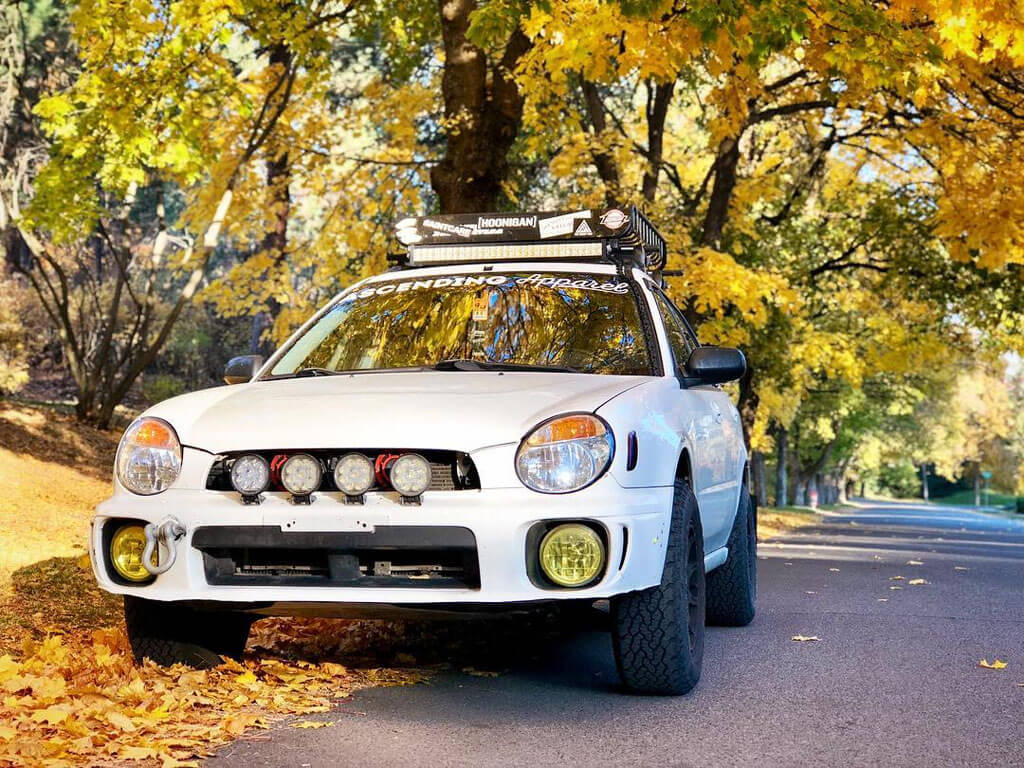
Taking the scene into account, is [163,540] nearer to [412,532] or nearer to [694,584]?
[412,532]

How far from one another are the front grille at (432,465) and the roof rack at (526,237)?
2504mm

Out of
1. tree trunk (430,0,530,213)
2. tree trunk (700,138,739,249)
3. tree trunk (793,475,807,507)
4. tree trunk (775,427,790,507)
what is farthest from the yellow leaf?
tree trunk (793,475,807,507)

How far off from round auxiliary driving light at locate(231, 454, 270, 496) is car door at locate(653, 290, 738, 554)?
1.81 m

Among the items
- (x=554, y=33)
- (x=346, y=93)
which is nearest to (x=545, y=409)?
(x=554, y=33)

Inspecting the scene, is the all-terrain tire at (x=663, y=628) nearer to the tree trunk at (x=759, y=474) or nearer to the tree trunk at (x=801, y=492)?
the tree trunk at (x=759, y=474)

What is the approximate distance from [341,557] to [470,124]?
10666 mm

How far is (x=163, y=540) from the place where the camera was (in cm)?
545

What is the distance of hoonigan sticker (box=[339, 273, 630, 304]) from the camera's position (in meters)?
7.06

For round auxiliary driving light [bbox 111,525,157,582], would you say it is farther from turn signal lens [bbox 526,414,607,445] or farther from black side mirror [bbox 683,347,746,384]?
black side mirror [bbox 683,347,746,384]

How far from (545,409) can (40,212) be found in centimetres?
1184

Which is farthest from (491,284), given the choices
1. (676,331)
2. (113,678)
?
(113,678)

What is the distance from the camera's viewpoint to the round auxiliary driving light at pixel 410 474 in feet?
17.2

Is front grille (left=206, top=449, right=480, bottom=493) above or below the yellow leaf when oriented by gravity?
above

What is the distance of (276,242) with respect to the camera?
89.0 ft
